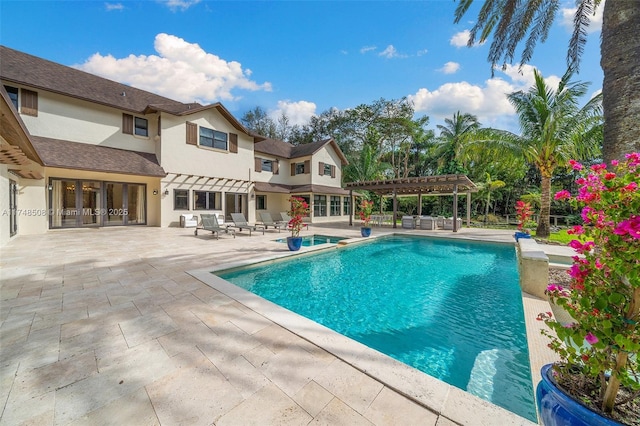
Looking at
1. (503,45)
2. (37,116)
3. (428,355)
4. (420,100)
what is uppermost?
(420,100)

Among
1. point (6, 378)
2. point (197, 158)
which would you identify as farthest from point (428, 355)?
point (197, 158)

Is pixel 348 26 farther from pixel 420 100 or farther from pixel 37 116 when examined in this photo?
pixel 420 100

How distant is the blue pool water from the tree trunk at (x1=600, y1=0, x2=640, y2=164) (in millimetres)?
3435

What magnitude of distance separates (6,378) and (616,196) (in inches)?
209

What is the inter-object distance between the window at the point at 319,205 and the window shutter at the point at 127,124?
13.6m

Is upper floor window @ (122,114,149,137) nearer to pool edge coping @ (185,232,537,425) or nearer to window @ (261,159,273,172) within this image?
window @ (261,159,273,172)

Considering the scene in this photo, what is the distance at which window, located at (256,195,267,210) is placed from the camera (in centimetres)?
2195

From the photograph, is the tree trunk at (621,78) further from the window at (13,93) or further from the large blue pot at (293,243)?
the window at (13,93)

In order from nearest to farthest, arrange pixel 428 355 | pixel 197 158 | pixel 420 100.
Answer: pixel 428 355, pixel 197 158, pixel 420 100

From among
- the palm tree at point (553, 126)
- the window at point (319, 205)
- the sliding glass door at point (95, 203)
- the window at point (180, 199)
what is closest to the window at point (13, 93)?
the sliding glass door at point (95, 203)

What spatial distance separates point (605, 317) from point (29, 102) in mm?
19579

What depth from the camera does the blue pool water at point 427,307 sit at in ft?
11.1

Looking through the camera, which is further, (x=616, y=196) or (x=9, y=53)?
(x=9, y=53)

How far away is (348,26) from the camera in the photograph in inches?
518
